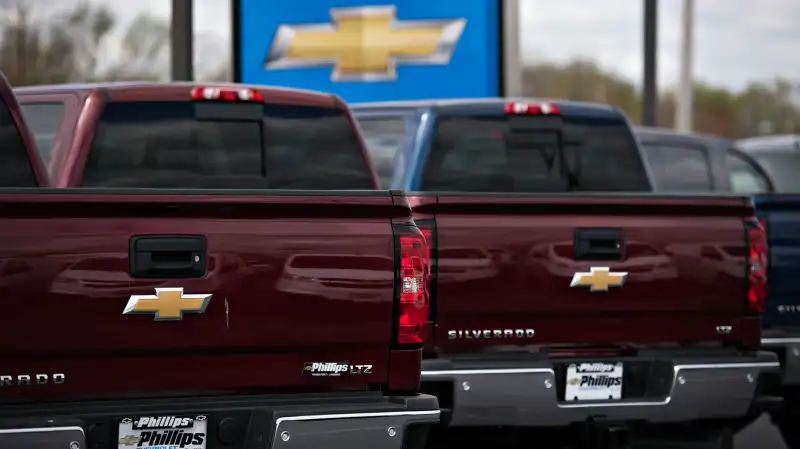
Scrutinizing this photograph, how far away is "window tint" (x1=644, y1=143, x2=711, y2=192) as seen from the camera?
12.9 meters

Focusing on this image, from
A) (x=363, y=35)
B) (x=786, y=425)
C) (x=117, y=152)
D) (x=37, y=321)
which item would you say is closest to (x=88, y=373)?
(x=37, y=321)

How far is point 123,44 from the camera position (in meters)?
59.1

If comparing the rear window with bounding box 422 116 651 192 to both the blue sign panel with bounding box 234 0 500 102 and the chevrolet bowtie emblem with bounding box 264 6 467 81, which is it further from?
the chevrolet bowtie emblem with bounding box 264 6 467 81

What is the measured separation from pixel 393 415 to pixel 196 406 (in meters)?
0.69

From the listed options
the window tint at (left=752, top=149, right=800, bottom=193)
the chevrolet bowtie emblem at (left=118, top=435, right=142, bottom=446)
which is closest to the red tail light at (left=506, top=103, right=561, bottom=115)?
the chevrolet bowtie emblem at (left=118, top=435, right=142, bottom=446)

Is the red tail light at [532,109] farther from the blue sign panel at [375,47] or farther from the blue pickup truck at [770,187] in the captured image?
the blue sign panel at [375,47]

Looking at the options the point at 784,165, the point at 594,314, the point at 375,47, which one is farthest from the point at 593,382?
the point at 375,47

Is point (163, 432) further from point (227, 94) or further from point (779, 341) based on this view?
point (779, 341)

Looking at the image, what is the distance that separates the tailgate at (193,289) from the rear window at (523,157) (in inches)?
124

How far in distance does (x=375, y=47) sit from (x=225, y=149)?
12.3 metres

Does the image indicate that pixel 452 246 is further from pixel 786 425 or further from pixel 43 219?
pixel 786 425

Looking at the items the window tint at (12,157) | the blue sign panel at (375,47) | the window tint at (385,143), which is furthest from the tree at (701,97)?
the window tint at (12,157)

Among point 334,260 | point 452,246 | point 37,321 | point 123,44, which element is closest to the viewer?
point 37,321

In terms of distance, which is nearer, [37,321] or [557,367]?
[37,321]
